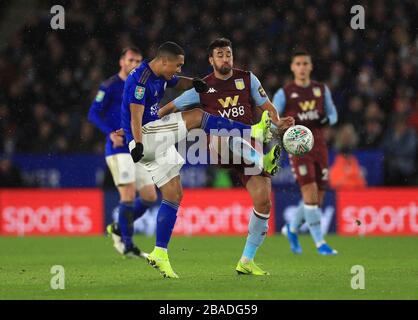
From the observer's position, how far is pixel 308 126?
11594 millimetres

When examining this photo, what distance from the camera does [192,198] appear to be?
15297 mm

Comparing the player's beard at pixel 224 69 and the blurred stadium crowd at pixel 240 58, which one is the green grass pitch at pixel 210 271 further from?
the blurred stadium crowd at pixel 240 58

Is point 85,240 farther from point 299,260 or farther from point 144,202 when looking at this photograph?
point 299,260

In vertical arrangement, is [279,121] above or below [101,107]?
below

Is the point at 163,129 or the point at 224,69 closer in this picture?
the point at 163,129

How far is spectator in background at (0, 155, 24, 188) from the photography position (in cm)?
1638

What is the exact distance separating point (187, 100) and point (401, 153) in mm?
7899

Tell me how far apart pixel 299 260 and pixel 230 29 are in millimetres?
8119

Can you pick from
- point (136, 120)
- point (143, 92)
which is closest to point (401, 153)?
point (143, 92)

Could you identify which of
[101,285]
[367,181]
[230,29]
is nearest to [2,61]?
[230,29]

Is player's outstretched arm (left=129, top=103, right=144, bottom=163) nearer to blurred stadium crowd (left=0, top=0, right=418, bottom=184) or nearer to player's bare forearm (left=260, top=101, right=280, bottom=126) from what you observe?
player's bare forearm (left=260, top=101, right=280, bottom=126)

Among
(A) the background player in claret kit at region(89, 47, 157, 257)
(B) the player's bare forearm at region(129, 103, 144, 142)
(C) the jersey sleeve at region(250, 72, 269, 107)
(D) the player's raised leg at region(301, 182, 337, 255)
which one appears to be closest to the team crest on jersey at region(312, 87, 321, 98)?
(D) the player's raised leg at region(301, 182, 337, 255)

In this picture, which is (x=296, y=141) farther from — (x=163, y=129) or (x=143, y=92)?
(x=143, y=92)

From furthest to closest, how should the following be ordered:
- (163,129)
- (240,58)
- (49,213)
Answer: (240,58), (49,213), (163,129)
